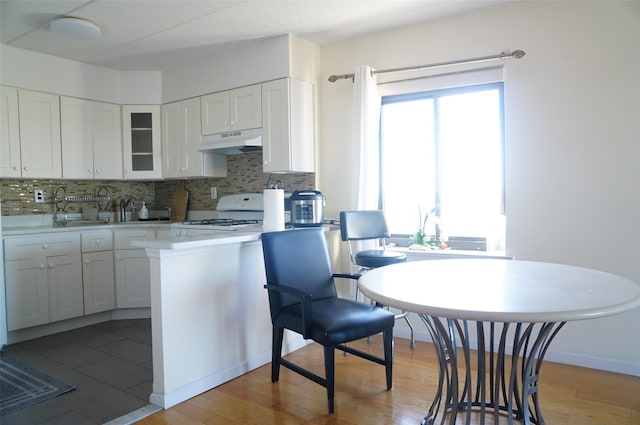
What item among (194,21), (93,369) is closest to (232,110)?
(194,21)

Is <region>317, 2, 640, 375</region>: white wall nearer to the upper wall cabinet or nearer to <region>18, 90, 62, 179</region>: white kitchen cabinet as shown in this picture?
the upper wall cabinet

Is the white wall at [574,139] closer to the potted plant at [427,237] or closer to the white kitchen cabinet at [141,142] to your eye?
the potted plant at [427,237]

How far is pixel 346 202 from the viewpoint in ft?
12.3

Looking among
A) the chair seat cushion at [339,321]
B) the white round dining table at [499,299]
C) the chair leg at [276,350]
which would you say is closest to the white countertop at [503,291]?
the white round dining table at [499,299]

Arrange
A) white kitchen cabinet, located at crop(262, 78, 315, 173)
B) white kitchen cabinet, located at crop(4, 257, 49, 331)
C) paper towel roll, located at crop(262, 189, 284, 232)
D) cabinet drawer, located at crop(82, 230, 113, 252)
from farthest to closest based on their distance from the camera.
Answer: cabinet drawer, located at crop(82, 230, 113, 252), white kitchen cabinet, located at crop(262, 78, 315, 173), white kitchen cabinet, located at crop(4, 257, 49, 331), paper towel roll, located at crop(262, 189, 284, 232)

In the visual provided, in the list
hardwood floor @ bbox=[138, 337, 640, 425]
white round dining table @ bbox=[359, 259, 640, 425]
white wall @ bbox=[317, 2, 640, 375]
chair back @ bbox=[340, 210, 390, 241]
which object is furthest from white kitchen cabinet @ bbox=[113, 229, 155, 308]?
white wall @ bbox=[317, 2, 640, 375]

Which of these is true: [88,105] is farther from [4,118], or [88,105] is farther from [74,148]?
[4,118]

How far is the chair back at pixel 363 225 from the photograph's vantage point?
320cm

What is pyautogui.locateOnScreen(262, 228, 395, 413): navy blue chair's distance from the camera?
7.30ft

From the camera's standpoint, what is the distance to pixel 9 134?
12.0 ft

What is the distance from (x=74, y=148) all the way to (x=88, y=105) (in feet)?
1.49

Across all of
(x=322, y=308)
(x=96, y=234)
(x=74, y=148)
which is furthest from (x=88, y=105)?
(x=322, y=308)

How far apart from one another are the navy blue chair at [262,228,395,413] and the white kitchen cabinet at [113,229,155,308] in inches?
79.9

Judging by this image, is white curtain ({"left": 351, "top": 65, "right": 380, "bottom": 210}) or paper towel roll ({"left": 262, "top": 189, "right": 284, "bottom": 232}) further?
white curtain ({"left": 351, "top": 65, "right": 380, "bottom": 210})
